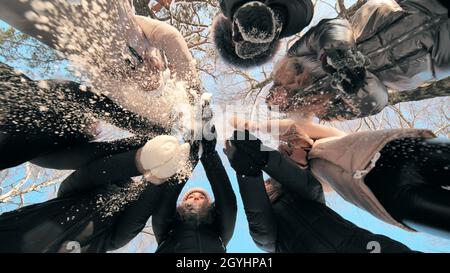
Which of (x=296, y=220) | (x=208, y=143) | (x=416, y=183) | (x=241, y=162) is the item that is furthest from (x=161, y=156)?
(x=416, y=183)

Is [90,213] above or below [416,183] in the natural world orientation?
below

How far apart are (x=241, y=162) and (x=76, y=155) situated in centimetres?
110

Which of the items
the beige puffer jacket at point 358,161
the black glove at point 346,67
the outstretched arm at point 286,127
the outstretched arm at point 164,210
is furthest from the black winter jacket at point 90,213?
the black glove at point 346,67

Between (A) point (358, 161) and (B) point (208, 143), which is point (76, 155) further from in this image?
(A) point (358, 161)

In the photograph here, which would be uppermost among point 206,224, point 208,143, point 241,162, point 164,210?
point 208,143

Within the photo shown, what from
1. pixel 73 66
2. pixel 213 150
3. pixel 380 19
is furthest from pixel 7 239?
pixel 380 19

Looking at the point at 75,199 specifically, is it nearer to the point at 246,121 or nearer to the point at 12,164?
the point at 12,164

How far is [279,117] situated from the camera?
2621mm

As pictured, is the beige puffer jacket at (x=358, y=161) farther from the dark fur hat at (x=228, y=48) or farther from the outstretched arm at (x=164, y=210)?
the outstretched arm at (x=164, y=210)

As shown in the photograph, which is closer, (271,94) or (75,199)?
(75,199)

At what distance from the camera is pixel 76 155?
213 cm

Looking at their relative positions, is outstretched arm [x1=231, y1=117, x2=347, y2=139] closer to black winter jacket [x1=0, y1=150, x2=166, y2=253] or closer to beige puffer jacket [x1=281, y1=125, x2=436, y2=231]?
beige puffer jacket [x1=281, y1=125, x2=436, y2=231]

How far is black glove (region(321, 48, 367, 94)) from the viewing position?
1.86 metres

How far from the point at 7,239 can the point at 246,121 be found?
171 centimetres
